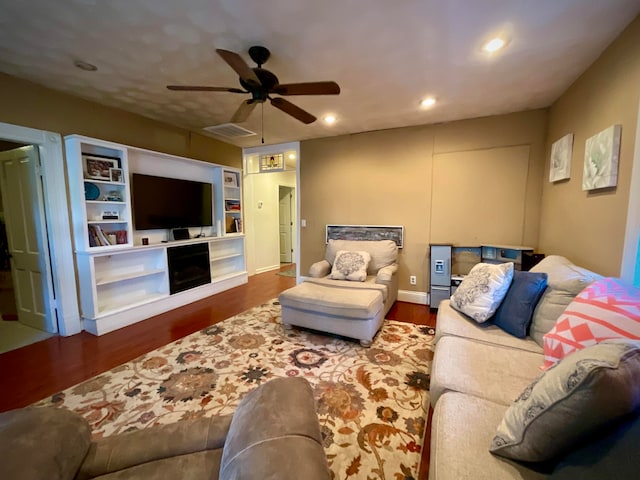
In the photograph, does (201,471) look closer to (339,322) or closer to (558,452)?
(558,452)

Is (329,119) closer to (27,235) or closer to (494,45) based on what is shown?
(494,45)

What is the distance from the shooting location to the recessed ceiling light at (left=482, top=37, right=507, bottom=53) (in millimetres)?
1953

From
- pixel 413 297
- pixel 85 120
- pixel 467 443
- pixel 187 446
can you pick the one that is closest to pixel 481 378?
pixel 467 443

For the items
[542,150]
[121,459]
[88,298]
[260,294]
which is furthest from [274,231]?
[121,459]

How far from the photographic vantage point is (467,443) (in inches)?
37.9

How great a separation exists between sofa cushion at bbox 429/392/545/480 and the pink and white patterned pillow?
454 millimetres

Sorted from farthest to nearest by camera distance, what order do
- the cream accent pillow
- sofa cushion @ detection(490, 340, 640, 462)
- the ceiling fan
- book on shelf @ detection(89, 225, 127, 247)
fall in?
the cream accent pillow → book on shelf @ detection(89, 225, 127, 247) → the ceiling fan → sofa cushion @ detection(490, 340, 640, 462)

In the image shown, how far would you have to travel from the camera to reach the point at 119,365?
7.68 ft

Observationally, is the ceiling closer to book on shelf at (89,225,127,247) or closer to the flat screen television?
the flat screen television

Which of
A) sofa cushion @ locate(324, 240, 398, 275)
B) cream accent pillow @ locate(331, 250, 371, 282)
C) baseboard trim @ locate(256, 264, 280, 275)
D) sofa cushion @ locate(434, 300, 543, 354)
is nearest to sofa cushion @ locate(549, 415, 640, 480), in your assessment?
sofa cushion @ locate(434, 300, 543, 354)

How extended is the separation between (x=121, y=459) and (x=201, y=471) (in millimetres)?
275

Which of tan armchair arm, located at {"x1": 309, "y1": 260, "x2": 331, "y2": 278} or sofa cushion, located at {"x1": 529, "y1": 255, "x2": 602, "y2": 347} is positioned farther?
tan armchair arm, located at {"x1": 309, "y1": 260, "x2": 331, "y2": 278}

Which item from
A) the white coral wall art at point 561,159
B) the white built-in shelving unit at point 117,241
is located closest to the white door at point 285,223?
the white built-in shelving unit at point 117,241

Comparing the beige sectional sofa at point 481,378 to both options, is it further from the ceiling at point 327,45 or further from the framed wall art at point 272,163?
the framed wall art at point 272,163
